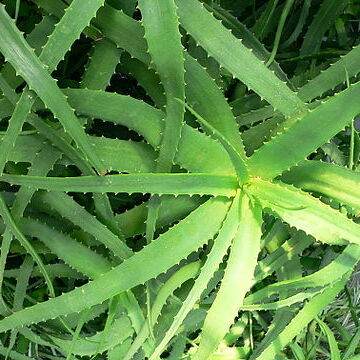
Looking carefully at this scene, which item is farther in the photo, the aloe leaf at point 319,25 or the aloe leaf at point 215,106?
the aloe leaf at point 319,25

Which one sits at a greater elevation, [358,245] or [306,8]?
[306,8]

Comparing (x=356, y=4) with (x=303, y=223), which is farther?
(x=356, y=4)

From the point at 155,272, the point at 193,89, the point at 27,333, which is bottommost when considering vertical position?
the point at 27,333

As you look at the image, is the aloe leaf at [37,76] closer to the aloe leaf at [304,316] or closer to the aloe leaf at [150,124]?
the aloe leaf at [150,124]

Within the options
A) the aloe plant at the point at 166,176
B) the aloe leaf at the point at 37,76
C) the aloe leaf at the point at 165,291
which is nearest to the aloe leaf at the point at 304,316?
the aloe plant at the point at 166,176

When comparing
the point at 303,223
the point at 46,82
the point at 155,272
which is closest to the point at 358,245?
the point at 303,223

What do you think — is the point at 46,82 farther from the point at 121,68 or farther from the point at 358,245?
the point at 358,245
